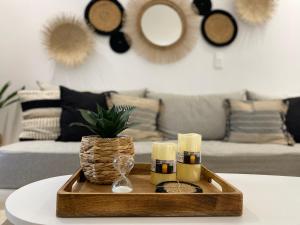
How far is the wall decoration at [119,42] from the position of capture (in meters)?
3.02

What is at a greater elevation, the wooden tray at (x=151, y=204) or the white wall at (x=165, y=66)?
the white wall at (x=165, y=66)

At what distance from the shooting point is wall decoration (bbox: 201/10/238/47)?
3.09m

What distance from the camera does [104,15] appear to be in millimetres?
3006

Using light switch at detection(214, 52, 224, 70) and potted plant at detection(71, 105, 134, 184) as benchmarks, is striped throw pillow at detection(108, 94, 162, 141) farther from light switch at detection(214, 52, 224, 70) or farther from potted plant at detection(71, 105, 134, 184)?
potted plant at detection(71, 105, 134, 184)

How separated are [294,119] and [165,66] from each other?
1.21m

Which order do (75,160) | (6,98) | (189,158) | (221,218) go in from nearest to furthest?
(221,218), (189,158), (75,160), (6,98)

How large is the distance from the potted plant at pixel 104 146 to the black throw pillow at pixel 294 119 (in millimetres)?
1943

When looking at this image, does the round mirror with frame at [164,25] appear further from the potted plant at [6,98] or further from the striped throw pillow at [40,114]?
the potted plant at [6,98]

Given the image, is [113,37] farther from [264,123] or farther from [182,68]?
[264,123]

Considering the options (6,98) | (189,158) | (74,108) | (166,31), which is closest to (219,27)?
(166,31)

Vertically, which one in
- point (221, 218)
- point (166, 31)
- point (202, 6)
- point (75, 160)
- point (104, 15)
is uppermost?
point (202, 6)

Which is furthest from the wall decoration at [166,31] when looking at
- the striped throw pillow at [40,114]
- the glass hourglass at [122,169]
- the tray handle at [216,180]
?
the glass hourglass at [122,169]

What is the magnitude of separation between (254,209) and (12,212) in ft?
2.33

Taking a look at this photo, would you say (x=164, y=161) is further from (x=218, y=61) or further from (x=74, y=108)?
(x=218, y=61)
